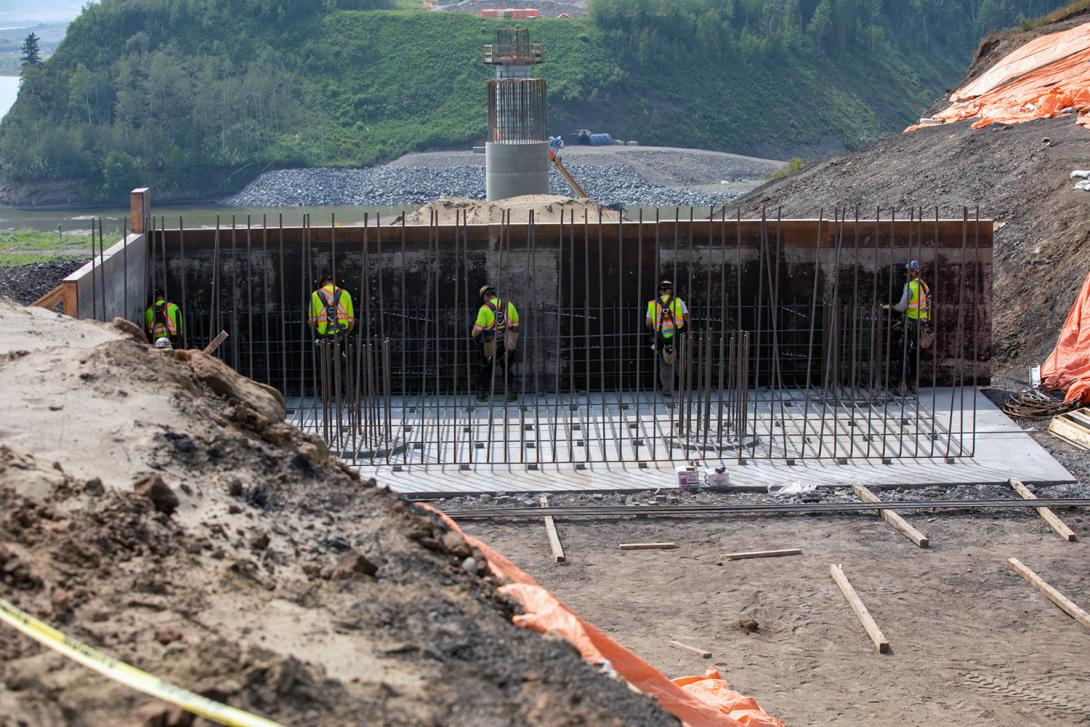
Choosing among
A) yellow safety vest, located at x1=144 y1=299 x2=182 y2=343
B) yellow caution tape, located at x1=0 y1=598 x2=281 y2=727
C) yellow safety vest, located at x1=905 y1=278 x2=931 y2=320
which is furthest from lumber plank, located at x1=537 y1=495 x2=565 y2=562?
yellow caution tape, located at x1=0 y1=598 x2=281 y2=727

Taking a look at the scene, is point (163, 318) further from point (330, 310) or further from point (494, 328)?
point (494, 328)

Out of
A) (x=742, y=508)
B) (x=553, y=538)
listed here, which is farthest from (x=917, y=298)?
(x=553, y=538)

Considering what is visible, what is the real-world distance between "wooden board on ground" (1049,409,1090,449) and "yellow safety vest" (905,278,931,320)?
1686 millimetres

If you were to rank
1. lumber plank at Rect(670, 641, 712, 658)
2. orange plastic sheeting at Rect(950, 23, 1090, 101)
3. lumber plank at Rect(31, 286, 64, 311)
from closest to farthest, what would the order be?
lumber plank at Rect(670, 641, 712, 658), lumber plank at Rect(31, 286, 64, 311), orange plastic sheeting at Rect(950, 23, 1090, 101)

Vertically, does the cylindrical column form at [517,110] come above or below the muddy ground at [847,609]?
above

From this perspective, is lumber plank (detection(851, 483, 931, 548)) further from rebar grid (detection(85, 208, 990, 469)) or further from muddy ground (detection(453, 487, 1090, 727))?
rebar grid (detection(85, 208, 990, 469))

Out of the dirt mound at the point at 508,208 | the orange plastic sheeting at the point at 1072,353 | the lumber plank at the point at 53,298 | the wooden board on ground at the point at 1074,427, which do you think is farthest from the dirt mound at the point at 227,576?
the dirt mound at the point at 508,208

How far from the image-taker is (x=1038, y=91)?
27125 millimetres

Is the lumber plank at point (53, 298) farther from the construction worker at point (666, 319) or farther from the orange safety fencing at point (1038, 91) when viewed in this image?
the orange safety fencing at point (1038, 91)

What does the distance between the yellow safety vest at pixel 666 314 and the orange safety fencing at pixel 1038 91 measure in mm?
12801

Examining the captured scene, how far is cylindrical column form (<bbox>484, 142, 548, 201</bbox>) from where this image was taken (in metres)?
31.1

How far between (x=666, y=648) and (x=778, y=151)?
66.4 m

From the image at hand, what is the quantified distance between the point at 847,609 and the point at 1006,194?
48.5 ft

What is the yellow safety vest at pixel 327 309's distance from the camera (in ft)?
45.1
